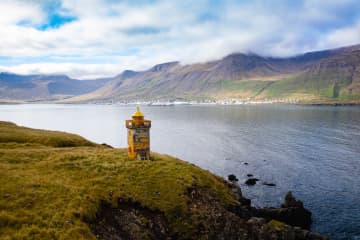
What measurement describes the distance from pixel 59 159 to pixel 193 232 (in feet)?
61.2

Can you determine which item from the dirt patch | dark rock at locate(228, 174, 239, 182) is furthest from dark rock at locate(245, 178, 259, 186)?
the dirt patch

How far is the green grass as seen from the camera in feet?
70.7

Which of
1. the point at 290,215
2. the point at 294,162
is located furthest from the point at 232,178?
the point at 294,162

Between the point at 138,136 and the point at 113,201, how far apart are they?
35.8 feet

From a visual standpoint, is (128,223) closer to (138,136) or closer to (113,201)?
(113,201)

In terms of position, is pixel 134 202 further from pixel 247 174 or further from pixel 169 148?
pixel 169 148

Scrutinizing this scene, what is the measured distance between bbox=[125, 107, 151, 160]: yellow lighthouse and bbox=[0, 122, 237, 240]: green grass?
4.55 ft

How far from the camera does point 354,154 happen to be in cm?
8650

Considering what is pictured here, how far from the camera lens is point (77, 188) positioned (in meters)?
27.5

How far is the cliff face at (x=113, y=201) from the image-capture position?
2239 cm

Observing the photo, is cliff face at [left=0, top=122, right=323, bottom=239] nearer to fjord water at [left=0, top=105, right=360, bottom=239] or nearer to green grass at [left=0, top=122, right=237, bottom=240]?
green grass at [left=0, top=122, right=237, bottom=240]

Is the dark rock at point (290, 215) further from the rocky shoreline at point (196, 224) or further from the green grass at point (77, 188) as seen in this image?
the green grass at point (77, 188)

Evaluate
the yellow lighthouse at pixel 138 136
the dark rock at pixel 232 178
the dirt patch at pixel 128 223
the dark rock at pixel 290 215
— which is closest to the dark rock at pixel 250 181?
the dark rock at pixel 232 178

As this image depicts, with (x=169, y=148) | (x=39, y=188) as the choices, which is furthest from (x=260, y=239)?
(x=169, y=148)
